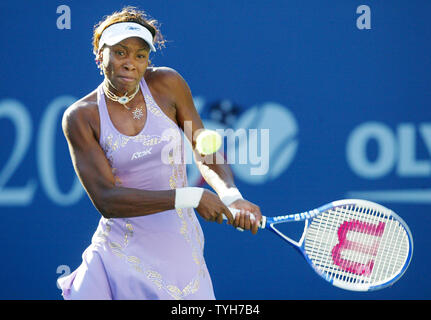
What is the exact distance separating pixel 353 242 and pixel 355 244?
0.01 meters

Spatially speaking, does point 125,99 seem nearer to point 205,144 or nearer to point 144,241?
point 205,144

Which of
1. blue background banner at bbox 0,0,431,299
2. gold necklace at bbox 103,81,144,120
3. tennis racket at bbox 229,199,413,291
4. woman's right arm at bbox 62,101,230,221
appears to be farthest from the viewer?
blue background banner at bbox 0,0,431,299

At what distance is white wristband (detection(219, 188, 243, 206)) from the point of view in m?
2.64

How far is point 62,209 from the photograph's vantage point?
4.19 m

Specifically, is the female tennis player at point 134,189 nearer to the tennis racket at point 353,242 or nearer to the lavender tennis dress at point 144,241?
the lavender tennis dress at point 144,241

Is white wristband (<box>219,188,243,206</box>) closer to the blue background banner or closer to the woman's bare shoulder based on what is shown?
the woman's bare shoulder

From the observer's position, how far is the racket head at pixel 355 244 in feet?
9.01

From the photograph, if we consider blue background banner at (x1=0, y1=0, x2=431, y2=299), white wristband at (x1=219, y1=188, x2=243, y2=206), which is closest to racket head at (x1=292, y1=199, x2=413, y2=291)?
white wristband at (x1=219, y1=188, x2=243, y2=206)

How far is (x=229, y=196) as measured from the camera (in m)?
2.65

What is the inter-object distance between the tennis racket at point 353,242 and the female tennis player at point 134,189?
1.13ft

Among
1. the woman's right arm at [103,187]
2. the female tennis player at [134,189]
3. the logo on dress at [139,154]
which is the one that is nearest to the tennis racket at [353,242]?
the female tennis player at [134,189]

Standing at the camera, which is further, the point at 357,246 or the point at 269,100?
the point at 269,100

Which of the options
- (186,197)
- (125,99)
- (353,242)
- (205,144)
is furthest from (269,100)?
(186,197)

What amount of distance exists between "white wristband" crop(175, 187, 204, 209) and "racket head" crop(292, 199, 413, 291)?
557 mm
